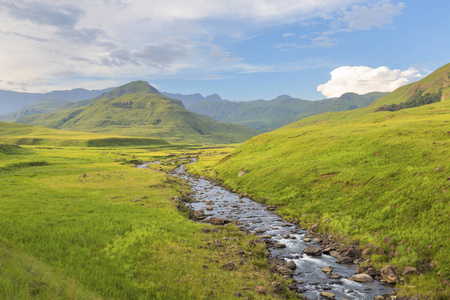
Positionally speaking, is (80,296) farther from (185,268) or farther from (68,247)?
(68,247)

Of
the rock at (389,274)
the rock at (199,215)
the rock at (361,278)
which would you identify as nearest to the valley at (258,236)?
the rock at (389,274)

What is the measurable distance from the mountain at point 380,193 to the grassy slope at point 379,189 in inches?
3.0

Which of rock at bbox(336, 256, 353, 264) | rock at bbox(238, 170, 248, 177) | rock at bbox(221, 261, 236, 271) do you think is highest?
rock at bbox(238, 170, 248, 177)

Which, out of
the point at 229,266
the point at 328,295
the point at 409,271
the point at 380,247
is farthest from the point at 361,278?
the point at 229,266

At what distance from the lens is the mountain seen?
896 inches

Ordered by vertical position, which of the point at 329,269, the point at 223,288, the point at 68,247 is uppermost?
the point at 68,247

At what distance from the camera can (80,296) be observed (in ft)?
42.3

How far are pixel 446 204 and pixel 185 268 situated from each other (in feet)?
94.2

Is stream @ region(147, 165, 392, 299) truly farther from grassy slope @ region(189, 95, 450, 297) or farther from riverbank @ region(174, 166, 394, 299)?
grassy slope @ region(189, 95, 450, 297)

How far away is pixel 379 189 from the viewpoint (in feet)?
115

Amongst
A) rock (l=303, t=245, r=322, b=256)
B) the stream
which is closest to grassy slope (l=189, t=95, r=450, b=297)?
the stream

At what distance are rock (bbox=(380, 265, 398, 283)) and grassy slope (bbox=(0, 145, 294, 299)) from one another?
10.7 m

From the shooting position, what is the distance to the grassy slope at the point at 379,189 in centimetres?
2345

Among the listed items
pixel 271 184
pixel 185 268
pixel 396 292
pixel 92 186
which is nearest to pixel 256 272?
pixel 185 268
